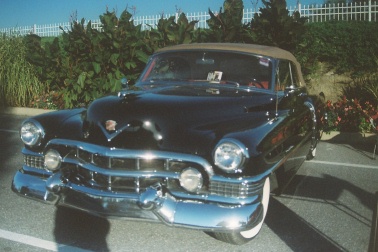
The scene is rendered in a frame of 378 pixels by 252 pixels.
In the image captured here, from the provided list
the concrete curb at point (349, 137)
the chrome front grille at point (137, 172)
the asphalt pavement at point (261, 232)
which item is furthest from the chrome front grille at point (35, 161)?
the concrete curb at point (349, 137)

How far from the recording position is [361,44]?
1136 centimetres

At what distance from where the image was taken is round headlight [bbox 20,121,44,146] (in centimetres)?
395

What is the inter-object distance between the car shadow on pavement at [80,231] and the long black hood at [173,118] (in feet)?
2.69

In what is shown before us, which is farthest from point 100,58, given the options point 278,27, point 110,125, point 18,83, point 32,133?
point 110,125

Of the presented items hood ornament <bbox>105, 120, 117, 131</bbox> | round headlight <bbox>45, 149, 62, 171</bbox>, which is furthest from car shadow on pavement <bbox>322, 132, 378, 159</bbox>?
round headlight <bbox>45, 149, 62, 171</bbox>

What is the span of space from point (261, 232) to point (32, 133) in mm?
2125

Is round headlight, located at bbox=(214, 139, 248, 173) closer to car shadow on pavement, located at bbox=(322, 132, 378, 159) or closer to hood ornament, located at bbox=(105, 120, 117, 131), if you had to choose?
hood ornament, located at bbox=(105, 120, 117, 131)

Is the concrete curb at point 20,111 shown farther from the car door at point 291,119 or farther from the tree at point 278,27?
the car door at point 291,119

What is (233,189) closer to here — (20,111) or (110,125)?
(110,125)

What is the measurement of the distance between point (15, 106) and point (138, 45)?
4.37 meters

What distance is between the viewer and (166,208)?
3.26 meters

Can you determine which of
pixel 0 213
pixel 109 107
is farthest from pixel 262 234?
pixel 0 213

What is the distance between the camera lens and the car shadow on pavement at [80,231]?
12.0 feet

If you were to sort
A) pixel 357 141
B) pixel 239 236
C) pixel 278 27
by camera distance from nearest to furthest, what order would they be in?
1. pixel 239 236
2. pixel 357 141
3. pixel 278 27
